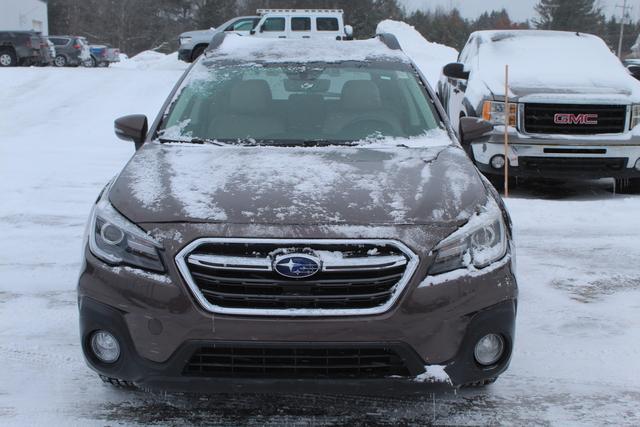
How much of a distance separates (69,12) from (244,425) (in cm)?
7443

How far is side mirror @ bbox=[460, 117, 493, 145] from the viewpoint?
4.51 meters

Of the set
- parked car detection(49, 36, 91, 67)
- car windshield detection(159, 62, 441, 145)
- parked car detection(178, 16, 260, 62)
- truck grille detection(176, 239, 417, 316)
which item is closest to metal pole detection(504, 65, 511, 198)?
car windshield detection(159, 62, 441, 145)

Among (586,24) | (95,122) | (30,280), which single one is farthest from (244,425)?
(586,24)

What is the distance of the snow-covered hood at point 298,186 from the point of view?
300cm

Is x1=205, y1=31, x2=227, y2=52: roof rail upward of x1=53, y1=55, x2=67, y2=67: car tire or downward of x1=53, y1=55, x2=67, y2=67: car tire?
upward

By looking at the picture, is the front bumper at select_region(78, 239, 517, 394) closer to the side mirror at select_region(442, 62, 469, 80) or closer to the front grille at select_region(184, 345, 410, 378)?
the front grille at select_region(184, 345, 410, 378)

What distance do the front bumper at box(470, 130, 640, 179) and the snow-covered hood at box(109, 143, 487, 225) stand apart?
168 inches

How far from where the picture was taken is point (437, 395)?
347 cm

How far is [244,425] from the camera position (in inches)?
126

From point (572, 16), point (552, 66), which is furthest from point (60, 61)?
point (572, 16)

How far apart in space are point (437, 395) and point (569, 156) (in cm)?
511

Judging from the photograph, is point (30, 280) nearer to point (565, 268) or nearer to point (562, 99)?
point (565, 268)

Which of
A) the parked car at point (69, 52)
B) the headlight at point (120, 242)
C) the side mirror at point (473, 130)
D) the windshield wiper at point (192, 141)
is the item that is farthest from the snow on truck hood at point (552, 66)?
the parked car at point (69, 52)

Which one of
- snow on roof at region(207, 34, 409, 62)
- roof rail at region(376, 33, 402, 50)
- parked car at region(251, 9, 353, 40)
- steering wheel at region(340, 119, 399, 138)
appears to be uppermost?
parked car at region(251, 9, 353, 40)
